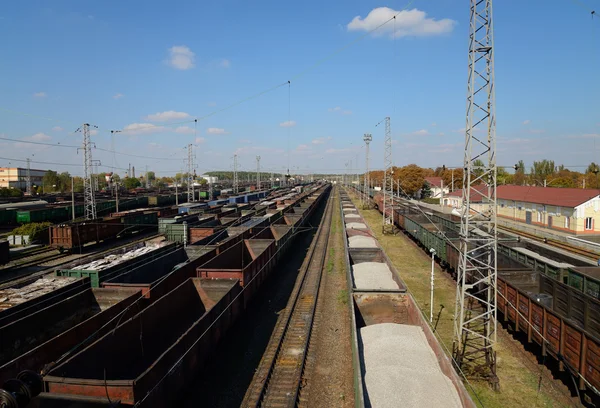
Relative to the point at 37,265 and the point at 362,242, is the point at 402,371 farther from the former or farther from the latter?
the point at 37,265

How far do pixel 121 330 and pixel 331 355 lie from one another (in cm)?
663

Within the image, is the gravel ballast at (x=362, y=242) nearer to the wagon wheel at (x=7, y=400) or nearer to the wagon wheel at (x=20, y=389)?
the wagon wheel at (x=20, y=389)

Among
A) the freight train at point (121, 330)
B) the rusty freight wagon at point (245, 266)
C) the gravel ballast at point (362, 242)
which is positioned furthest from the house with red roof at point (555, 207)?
the freight train at point (121, 330)

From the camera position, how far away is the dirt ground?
10.1 meters

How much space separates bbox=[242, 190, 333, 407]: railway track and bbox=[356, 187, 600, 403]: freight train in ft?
21.3

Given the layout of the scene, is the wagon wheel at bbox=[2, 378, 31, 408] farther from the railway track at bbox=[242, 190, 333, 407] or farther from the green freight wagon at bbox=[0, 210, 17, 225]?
the green freight wagon at bbox=[0, 210, 17, 225]

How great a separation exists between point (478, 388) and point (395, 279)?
5.98 m

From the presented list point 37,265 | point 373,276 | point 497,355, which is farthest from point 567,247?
point 37,265

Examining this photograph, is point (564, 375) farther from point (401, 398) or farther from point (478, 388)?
point (401, 398)

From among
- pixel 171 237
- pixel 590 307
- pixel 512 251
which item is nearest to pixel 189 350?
pixel 590 307

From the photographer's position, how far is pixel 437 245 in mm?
23859

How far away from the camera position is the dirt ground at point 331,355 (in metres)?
10.1

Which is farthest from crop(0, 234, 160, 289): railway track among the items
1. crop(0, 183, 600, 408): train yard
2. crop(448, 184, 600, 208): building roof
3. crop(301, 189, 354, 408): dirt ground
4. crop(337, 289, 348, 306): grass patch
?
crop(448, 184, 600, 208): building roof

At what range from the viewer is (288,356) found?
12.2m
